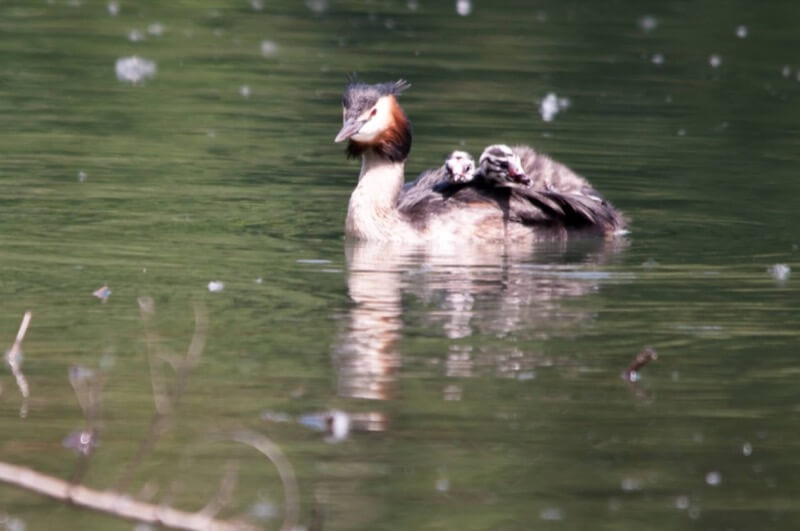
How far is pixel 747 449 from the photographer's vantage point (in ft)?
23.0

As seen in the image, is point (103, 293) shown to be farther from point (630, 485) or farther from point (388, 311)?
point (630, 485)

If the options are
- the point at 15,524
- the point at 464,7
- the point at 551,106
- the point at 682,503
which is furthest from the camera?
the point at 464,7

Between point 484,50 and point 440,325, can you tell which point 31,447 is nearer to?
point 440,325

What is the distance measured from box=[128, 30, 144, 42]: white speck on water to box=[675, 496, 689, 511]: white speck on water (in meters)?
15.8

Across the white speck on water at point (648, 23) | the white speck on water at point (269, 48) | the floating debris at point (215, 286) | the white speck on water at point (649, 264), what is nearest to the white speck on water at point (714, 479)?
the floating debris at point (215, 286)

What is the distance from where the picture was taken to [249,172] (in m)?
13.7

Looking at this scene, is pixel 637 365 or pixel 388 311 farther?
pixel 388 311

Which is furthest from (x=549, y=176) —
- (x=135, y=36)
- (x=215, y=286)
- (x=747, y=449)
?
(x=135, y=36)

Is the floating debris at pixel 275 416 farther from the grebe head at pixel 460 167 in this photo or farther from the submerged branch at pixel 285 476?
the grebe head at pixel 460 167

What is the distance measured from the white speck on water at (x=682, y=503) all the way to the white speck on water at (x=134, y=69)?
496 inches

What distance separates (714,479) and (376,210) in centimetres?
509

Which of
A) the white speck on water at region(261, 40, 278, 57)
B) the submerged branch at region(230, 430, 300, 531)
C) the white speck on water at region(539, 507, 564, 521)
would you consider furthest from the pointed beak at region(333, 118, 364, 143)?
the white speck on water at region(261, 40, 278, 57)

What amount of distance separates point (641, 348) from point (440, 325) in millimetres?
920

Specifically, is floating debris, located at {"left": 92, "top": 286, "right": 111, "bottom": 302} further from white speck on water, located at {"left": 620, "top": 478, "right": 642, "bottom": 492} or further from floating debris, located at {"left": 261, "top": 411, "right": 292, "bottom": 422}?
white speck on water, located at {"left": 620, "top": 478, "right": 642, "bottom": 492}
